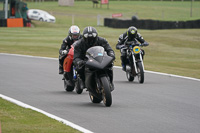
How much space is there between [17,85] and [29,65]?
19.0 ft

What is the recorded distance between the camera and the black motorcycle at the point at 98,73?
9.23 meters

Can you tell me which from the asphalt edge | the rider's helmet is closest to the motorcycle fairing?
the rider's helmet

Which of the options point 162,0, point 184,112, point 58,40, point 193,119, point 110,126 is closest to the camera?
point 110,126

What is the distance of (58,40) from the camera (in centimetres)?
3506

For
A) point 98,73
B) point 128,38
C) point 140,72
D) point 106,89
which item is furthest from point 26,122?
point 128,38

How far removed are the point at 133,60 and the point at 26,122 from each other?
7.20m

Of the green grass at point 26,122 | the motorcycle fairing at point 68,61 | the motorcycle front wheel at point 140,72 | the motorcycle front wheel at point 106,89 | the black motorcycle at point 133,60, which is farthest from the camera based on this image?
the black motorcycle at point 133,60

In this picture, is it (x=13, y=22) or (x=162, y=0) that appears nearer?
(x=13, y=22)

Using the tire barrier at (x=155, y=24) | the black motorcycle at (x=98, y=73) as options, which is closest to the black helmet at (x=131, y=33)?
the black motorcycle at (x=98, y=73)

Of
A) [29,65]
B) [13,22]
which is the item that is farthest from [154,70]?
[13,22]

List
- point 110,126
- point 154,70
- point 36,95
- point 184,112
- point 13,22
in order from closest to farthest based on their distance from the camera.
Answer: point 110,126 → point 184,112 → point 36,95 → point 154,70 → point 13,22

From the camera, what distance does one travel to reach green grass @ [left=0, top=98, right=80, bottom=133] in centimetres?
701

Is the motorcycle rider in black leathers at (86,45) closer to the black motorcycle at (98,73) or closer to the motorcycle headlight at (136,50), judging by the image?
the black motorcycle at (98,73)

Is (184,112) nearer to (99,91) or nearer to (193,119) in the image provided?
(193,119)
